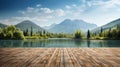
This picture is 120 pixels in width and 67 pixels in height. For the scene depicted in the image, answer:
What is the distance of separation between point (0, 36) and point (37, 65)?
45875 mm

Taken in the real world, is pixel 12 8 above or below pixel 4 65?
above

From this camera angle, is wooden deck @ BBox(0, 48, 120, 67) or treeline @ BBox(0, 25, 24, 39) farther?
treeline @ BBox(0, 25, 24, 39)

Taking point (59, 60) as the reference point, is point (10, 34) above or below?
above

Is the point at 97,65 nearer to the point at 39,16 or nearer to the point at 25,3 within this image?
the point at 25,3

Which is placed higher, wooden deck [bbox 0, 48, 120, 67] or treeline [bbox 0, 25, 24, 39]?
treeline [bbox 0, 25, 24, 39]

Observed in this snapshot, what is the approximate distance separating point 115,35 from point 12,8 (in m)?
30.7

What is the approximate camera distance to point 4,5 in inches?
1241

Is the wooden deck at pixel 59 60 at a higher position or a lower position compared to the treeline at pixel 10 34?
lower

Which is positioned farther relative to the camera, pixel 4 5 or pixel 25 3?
pixel 25 3

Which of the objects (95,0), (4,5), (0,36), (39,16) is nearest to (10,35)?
(0,36)

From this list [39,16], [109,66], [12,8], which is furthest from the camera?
[39,16]

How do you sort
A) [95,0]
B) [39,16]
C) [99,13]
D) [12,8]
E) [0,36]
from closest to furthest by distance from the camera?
[95,0] < [12,8] < [99,13] < [0,36] < [39,16]

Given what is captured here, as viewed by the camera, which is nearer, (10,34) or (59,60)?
(59,60)

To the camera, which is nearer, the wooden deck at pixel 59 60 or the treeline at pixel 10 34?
the wooden deck at pixel 59 60
